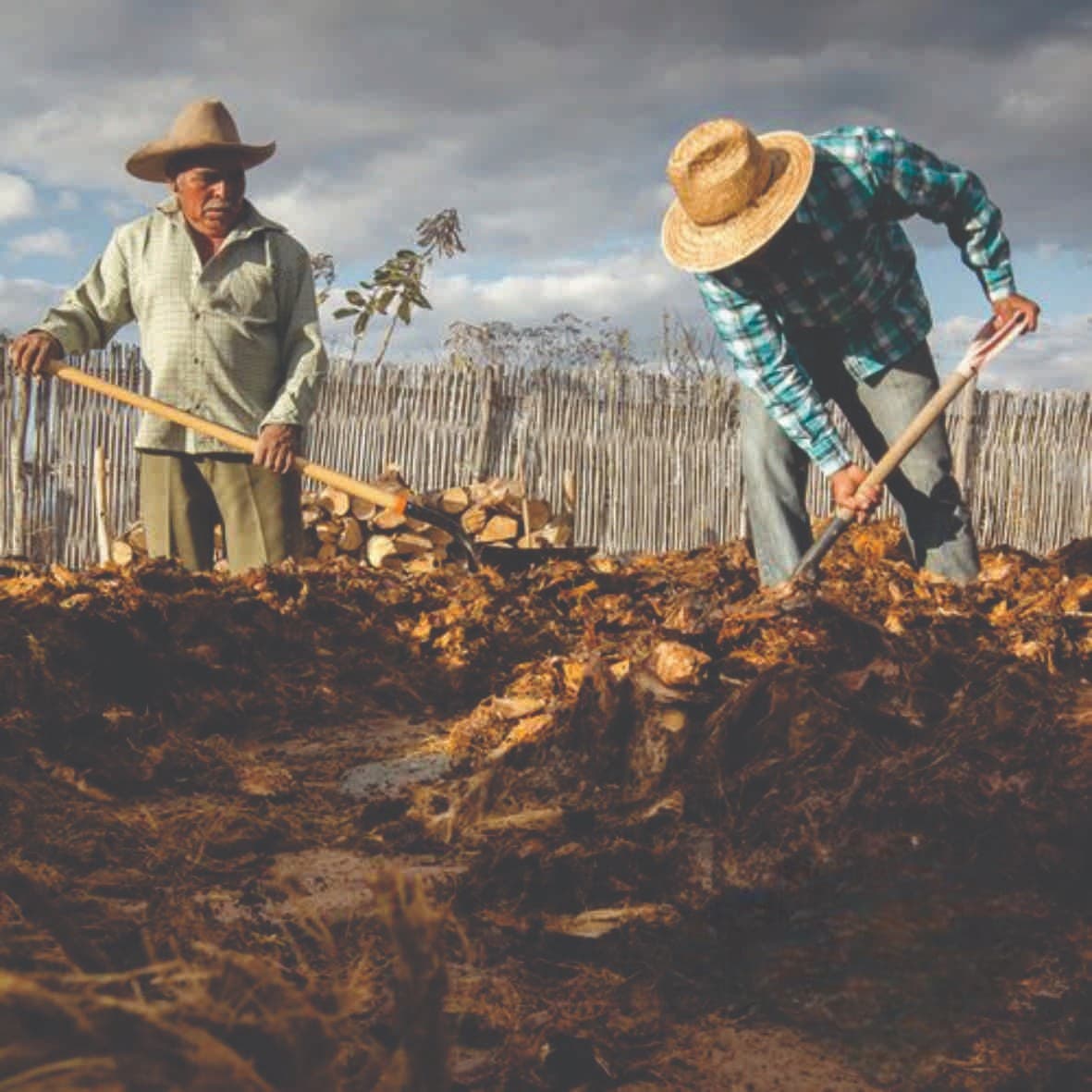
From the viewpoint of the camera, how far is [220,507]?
484 centimetres

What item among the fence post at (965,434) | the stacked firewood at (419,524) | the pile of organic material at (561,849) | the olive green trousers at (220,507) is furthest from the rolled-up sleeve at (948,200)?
the fence post at (965,434)

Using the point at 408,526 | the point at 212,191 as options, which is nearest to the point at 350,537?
the point at 408,526

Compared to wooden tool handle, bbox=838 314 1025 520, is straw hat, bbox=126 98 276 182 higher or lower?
higher

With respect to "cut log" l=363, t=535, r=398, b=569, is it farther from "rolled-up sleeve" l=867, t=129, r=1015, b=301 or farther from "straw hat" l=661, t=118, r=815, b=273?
"rolled-up sleeve" l=867, t=129, r=1015, b=301

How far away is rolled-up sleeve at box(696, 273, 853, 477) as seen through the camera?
4.29 m

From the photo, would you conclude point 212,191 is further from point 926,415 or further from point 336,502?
point 336,502

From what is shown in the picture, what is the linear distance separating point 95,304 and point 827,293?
8.66 feet

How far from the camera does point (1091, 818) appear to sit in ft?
8.41

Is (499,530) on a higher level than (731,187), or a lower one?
lower

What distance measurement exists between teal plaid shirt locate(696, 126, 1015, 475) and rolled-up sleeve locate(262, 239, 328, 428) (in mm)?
1399

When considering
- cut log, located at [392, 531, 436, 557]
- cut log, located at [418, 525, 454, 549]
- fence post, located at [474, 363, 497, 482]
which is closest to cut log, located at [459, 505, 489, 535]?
cut log, located at [418, 525, 454, 549]

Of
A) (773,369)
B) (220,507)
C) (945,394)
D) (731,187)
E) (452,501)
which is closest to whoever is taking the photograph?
(731,187)

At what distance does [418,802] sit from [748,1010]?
1.13 meters

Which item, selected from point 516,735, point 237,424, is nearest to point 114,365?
point 237,424
